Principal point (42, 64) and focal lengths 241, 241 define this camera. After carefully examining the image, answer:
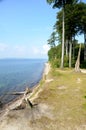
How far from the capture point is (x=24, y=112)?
1441 cm

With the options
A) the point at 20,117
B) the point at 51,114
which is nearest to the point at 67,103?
the point at 51,114

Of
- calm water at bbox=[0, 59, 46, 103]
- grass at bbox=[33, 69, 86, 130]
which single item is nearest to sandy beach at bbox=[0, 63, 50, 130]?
grass at bbox=[33, 69, 86, 130]

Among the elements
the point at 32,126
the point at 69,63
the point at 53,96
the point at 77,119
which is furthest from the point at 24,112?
the point at 69,63

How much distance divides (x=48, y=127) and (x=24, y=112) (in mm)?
2743

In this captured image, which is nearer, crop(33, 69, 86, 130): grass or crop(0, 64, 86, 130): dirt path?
crop(0, 64, 86, 130): dirt path

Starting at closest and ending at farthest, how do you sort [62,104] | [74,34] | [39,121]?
[39,121] → [62,104] → [74,34]

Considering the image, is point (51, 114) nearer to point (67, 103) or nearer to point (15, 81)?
point (67, 103)

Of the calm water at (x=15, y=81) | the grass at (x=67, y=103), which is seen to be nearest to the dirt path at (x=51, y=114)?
the grass at (x=67, y=103)

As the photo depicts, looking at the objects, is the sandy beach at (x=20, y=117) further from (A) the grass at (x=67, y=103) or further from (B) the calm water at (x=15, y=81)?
(B) the calm water at (x=15, y=81)

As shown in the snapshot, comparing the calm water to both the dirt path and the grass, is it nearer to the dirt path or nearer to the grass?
the grass

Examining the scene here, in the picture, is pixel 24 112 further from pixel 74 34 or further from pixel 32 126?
pixel 74 34

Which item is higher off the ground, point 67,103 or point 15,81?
point 67,103

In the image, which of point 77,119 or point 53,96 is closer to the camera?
point 77,119

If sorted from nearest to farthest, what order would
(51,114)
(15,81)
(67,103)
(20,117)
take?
(20,117), (51,114), (67,103), (15,81)
